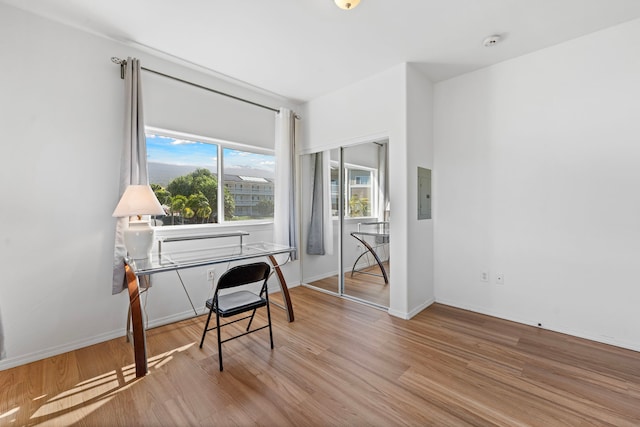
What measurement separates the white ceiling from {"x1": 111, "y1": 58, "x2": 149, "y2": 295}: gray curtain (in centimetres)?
39

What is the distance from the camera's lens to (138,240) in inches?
88.8

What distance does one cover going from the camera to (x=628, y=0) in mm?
2053

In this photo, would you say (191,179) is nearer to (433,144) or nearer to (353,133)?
(353,133)

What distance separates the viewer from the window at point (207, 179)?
2916 mm

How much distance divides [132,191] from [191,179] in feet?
2.87

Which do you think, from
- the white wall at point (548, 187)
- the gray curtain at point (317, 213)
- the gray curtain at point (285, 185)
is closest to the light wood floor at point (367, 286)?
the gray curtain at point (317, 213)

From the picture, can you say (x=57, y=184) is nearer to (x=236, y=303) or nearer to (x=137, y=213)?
(x=137, y=213)

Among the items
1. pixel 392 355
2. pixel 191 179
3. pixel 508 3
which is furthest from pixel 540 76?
pixel 191 179

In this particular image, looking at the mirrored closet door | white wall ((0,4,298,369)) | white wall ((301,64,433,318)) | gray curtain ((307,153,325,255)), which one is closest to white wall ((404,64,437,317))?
white wall ((301,64,433,318))

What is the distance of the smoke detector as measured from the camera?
8.11 ft

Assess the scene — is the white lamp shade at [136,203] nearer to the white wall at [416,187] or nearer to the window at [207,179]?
the window at [207,179]

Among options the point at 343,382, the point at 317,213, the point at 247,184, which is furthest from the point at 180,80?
the point at 343,382

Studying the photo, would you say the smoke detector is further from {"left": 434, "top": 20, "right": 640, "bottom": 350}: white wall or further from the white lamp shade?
the white lamp shade

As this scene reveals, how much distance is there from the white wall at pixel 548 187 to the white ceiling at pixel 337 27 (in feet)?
1.02
